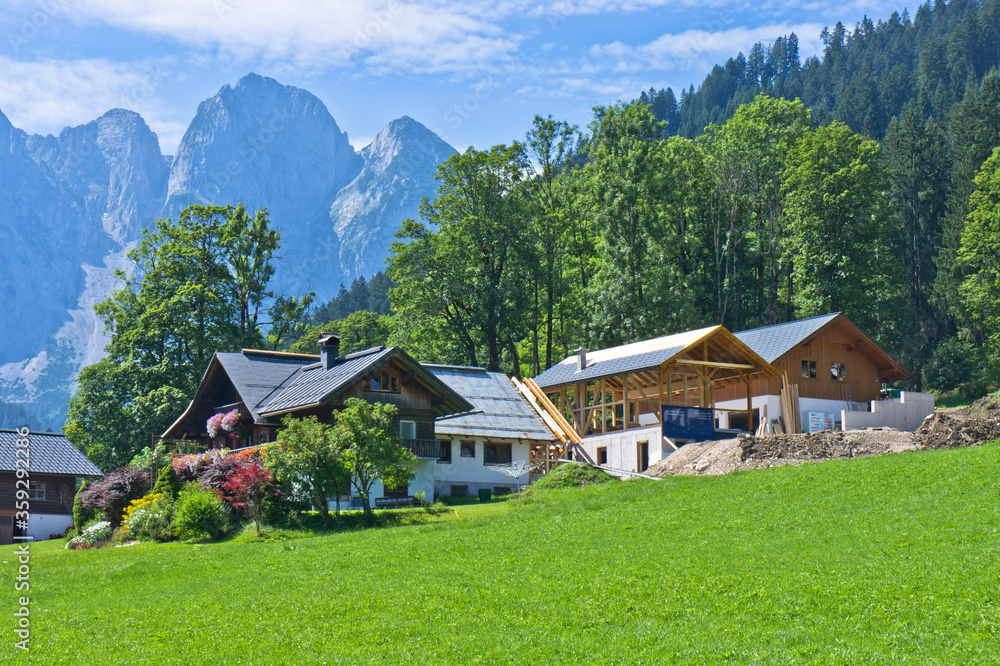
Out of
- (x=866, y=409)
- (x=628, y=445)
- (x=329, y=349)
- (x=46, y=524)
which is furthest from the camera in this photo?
(x=866, y=409)

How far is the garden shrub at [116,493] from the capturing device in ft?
122

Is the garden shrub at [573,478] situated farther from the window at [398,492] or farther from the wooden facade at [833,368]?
the wooden facade at [833,368]

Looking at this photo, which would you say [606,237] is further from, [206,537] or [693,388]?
[206,537]

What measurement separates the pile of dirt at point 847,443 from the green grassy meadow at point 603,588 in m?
3.99

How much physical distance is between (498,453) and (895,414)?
19937 mm

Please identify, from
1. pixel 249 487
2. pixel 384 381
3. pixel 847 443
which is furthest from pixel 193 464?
pixel 847 443

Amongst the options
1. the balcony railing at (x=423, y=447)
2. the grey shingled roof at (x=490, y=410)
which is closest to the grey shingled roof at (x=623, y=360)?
the grey shingled roof at (x=490, y=410)

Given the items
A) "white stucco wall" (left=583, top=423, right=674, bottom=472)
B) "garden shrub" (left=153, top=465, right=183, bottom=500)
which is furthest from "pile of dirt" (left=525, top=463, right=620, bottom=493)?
"garden shrub" (left=153, top=465, right=183, bottom=500)

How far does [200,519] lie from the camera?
101 ft

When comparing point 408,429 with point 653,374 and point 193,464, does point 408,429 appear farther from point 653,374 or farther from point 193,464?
point 653,374

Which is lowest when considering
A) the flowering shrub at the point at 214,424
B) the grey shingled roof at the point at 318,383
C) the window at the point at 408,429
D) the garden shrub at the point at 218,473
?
the garden shrub at the point at 218,473

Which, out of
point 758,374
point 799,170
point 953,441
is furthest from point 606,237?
point 953,441

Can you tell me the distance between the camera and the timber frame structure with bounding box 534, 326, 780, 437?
4231 cm

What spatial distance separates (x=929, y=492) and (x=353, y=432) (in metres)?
17.6
